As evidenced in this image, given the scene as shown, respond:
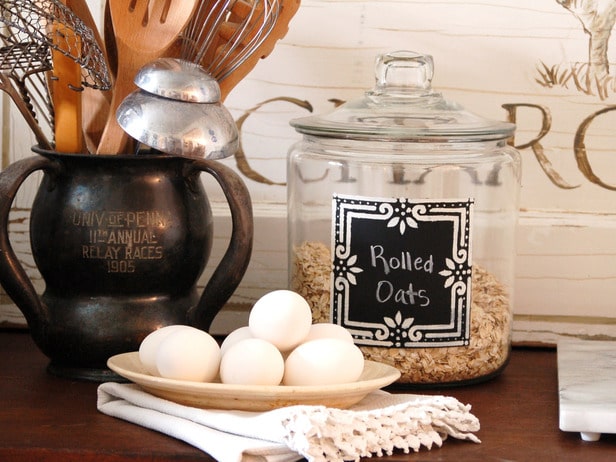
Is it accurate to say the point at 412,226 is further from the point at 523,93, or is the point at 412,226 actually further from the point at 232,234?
the point at 523,93

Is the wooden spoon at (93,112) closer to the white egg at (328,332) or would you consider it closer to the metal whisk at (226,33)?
the metal whisk at (226,33)

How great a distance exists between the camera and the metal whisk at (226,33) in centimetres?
82

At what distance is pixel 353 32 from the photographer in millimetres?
980

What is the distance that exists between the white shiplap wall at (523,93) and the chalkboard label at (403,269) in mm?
206

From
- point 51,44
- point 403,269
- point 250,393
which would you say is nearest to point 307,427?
point 250,393

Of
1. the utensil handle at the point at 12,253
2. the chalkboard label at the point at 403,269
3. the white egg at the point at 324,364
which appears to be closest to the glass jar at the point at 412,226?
the chalkboard label at the point at 403,269

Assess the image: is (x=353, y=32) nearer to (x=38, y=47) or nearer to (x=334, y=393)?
(x=38, y=47)

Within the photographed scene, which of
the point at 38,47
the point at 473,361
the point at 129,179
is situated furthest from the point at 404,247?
the point at 38,47

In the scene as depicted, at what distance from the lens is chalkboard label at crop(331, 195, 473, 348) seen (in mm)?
771

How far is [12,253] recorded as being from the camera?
0.78 m

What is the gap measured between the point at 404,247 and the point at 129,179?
0.22 meters

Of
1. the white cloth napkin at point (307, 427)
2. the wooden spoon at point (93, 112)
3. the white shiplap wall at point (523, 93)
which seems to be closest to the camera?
the white cloth napkin at point (307, 427)

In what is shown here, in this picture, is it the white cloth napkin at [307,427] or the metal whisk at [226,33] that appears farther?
the metal whisk at [226,33]

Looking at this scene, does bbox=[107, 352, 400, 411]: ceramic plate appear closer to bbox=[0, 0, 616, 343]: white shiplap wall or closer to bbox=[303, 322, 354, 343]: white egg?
bbox=[303, 322, 354, 343]: white egg
